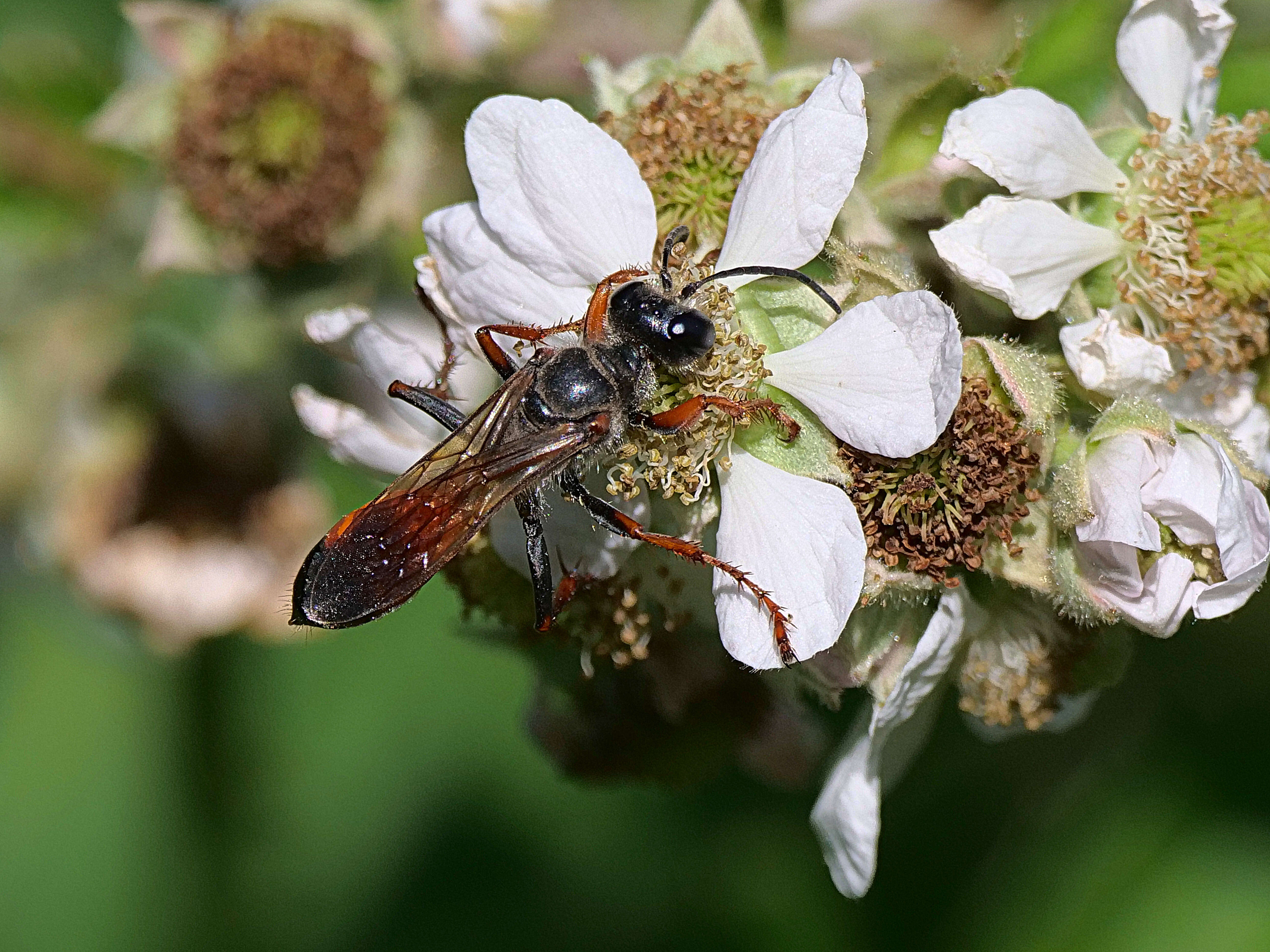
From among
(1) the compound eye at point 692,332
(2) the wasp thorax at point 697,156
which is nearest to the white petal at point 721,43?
(2) the wasp thorax at point 697,156

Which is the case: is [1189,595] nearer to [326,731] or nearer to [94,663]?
[326,731]

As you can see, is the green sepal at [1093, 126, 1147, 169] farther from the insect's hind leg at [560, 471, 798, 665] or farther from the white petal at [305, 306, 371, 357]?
the white petal at [305, 306, 371, 357]

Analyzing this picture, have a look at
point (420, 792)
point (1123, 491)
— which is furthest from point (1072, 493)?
point (420, 792)

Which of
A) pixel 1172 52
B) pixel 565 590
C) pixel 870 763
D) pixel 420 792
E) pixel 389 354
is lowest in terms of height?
pixel 420 792

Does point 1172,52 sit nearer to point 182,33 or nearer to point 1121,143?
point 1121,143

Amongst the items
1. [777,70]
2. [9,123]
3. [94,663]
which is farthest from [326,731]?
[777,70]

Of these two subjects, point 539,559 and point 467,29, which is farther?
point 467,29
